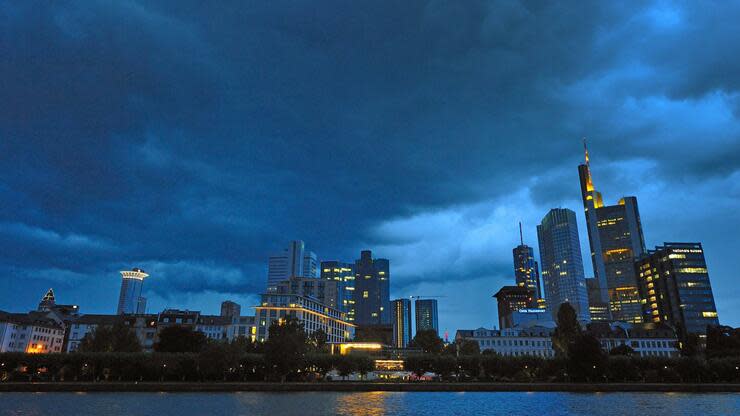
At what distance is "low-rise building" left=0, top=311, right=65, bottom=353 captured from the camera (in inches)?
6654

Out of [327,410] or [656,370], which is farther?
[656,370]

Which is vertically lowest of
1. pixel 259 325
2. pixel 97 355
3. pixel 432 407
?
pixel 432 407

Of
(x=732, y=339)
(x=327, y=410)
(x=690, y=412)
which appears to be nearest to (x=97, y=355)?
(x=327, y=410)

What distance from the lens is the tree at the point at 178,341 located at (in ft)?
436

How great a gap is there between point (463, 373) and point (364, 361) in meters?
24.0

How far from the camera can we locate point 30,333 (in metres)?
179

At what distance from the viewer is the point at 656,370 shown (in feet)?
330

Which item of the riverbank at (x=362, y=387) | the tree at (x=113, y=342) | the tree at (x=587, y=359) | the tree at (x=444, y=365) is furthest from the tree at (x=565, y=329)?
the tree at (x=113, y=342)

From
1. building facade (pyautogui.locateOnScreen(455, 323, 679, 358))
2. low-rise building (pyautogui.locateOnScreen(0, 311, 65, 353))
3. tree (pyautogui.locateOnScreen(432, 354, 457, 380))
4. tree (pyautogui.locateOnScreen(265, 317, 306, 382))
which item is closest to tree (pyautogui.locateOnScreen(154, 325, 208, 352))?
tree (pyautogui.locateOnScreen(265, 317, 306, 382))

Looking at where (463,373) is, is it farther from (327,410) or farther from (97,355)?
(97,355)

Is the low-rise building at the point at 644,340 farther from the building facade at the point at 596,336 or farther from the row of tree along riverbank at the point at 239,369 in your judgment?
the row of tree along riverbank at the point at 239,369

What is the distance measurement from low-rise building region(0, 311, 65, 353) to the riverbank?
106 meters

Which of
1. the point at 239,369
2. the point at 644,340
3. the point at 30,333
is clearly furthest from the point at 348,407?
the point at 30,333

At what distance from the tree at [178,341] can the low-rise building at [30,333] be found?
71.4 m
